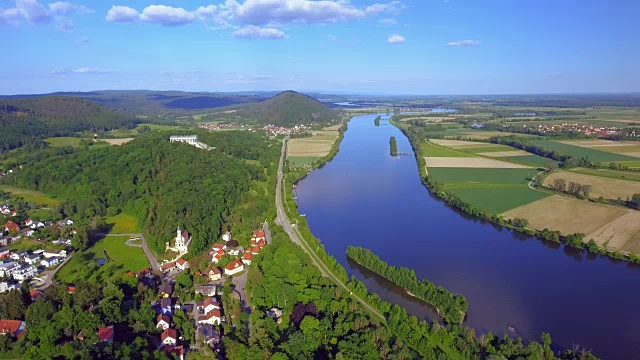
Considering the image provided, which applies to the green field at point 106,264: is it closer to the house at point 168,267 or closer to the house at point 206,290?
the house at point 168,267

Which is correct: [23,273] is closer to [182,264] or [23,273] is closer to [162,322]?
[182,264]

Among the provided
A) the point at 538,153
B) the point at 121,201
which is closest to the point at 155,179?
the point at 121,201

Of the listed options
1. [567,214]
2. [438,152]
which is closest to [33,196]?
[567,214]

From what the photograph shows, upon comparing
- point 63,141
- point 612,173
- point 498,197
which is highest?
point 63,141

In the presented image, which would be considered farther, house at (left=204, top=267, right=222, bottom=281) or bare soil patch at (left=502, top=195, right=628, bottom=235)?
bare soil patch at (left=502, top=195, right=628, bottom=235)

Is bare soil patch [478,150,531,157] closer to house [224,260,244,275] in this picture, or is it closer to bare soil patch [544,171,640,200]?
bare soil patch [544,171,640,200]

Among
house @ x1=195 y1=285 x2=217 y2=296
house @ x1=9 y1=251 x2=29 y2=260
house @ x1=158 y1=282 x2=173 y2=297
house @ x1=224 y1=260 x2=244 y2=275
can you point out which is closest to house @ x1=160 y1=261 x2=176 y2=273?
house @ x1=158 y1=282 x2=173 y2=297

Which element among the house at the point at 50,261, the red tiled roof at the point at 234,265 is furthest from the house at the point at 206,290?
the house at the point at 50,261
